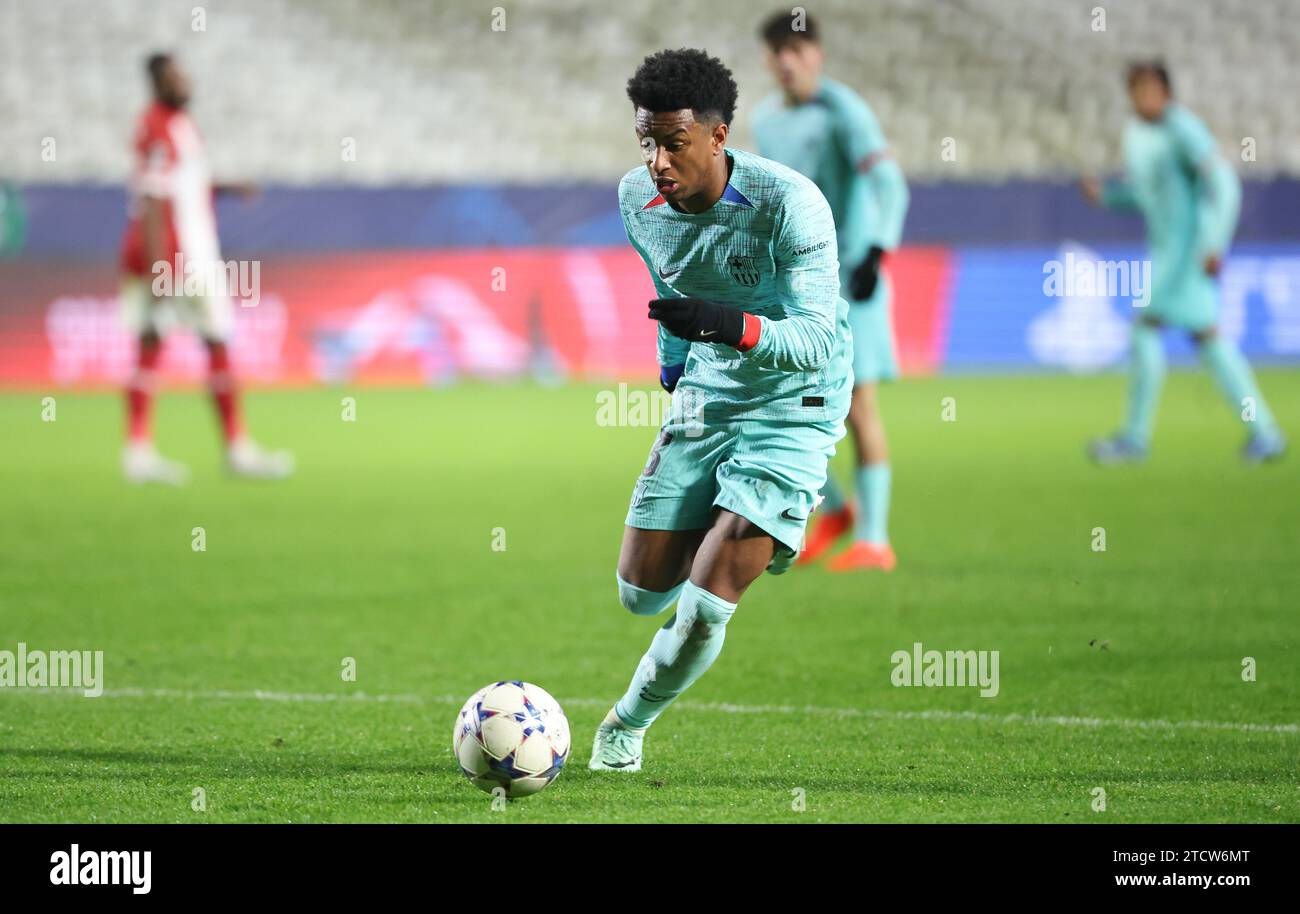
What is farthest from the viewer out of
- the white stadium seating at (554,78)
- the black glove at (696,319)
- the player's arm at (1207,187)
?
the white stadium seating at (554,78)

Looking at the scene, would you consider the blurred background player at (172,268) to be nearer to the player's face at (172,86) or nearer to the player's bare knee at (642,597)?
the player's face at (172,86)

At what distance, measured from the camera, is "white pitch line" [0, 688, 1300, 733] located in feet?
18.6

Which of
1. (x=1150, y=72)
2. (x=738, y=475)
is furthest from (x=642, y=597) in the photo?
(x=1150, y=72)

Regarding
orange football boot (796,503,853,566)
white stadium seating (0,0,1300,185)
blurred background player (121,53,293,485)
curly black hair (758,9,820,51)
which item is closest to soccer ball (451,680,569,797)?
orange football boot (796,503,853,566)

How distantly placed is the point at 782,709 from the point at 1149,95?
8.88 m

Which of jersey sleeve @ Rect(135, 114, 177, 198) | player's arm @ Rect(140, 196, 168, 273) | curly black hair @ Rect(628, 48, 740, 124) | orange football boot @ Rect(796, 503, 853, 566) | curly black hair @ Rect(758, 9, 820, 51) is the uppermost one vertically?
jersey sleeve @ Rect(135, 114, 177, 198)

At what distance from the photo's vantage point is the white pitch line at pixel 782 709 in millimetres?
5676

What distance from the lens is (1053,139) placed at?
25.2 meters

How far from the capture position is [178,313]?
1334cm

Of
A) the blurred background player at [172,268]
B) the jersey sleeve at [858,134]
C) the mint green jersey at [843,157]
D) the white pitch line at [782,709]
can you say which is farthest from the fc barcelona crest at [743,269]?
the blurred background player at [172,268]

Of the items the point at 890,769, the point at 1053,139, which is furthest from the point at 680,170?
the point at 1053,139

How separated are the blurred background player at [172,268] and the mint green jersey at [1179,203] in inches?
250

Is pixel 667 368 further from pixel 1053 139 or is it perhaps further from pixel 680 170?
pixel 1053 139

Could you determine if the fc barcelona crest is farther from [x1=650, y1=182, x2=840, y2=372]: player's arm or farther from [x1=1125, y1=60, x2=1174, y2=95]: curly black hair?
[x1=1125, y1=60, x2=1174, y2=95]: curly black hair
